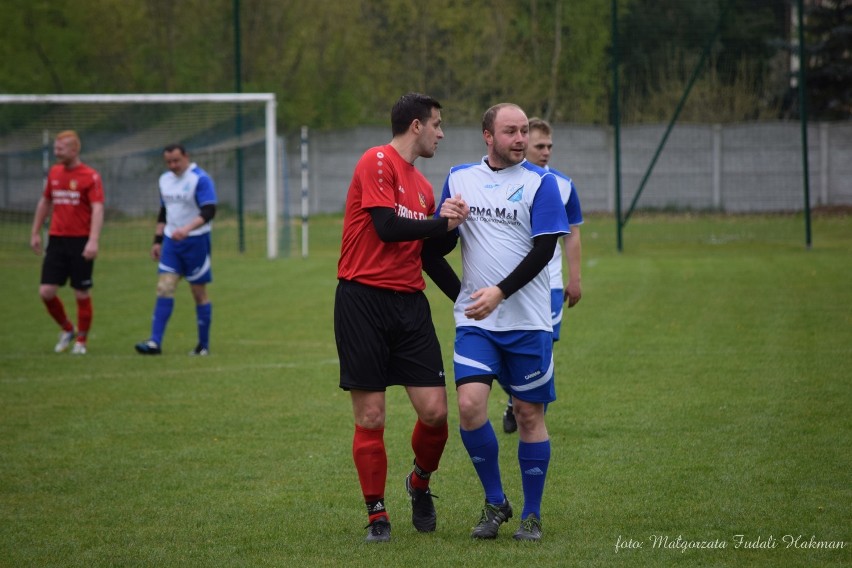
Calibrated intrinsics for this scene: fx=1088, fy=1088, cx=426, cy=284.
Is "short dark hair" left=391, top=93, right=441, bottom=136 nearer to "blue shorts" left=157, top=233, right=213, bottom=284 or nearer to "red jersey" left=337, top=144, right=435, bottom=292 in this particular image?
"red jersey" left=337, top=144, right=435, bottom=292

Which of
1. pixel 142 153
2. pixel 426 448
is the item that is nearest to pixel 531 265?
pixel 426 448

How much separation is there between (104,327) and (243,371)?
390cm

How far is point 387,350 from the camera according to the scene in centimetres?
533

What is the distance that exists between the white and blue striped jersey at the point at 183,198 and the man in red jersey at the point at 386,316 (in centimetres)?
631

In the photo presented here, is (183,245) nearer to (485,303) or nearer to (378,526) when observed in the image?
(378,526)

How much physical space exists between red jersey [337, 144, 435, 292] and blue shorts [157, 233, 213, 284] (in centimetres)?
621

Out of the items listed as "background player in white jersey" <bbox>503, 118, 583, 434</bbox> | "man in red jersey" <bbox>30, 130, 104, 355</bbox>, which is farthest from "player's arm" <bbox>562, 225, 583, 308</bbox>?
"man in red jersey" <bbox>30, 130, 104, 355</bbox>

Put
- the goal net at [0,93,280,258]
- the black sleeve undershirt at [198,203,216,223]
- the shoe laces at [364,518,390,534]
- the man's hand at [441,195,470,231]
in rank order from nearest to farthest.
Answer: the man's hand at [441,195,470,231]
the shoe laces at [364,518,390,534]
the black sleeve undershirt at [198,203,216,223]
the goal net at [0,93,280,258]

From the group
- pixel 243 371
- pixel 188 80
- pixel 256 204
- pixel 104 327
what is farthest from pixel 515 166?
pixel 188 80

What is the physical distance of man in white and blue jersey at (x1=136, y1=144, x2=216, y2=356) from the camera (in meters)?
11.3

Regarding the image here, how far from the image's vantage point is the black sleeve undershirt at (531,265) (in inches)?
201

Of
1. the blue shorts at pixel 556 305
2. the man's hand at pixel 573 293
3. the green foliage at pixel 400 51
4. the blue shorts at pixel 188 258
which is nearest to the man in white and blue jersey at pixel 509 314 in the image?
the man's hand at pixel 573 293

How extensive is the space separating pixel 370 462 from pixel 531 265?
123cm

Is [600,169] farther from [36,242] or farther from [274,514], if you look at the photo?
[274,514]
